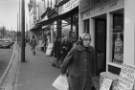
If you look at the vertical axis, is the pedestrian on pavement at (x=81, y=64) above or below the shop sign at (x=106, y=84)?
above

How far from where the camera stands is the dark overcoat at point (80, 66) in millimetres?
3793

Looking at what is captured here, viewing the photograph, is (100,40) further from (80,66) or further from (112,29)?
(80,66)

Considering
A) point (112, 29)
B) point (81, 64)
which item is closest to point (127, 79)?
point (81, 64)

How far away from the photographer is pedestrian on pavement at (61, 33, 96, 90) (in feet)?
12.4

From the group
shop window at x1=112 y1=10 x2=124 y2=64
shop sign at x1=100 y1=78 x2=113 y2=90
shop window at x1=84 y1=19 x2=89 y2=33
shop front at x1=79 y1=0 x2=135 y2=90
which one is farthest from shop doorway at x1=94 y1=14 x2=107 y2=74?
shop sign at x1=100 y1=78 x2=113 y2=90

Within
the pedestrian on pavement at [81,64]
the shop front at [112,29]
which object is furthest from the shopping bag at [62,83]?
the shop front at [112,29]

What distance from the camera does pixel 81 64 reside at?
383 centimetres

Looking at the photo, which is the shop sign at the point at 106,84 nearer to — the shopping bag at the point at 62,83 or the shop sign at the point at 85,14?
the shopping bag at the point at 62,83

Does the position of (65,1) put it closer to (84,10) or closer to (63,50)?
(84,10)

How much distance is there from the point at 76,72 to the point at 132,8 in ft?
6.98

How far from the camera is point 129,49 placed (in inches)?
189

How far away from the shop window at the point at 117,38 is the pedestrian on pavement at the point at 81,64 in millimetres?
2047

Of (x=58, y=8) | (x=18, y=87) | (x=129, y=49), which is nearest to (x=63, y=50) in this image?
(x=58, y=8)

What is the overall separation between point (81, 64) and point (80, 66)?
0.16 feet
